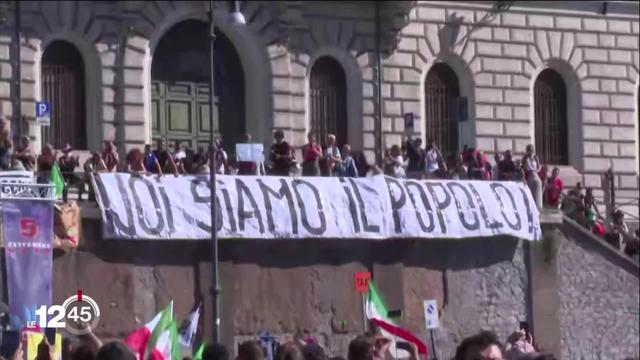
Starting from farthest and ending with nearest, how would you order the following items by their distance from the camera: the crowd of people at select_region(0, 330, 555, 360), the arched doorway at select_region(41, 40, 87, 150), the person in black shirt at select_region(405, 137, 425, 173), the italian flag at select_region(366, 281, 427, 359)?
the person in black shirt at select_region(405, 137, 425, 173) → the arched doorway at select_region(41, 40, 87, 150) → the italian flag at select_region(366, 281, 427, 359) → the crowd of people at select_region(0, 330, 555, 360)

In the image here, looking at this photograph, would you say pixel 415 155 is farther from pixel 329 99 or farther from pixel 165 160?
pixel 165 160

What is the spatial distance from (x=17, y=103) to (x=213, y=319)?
6.14 metres

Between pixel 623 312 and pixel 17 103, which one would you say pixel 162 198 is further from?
pixel 623 312

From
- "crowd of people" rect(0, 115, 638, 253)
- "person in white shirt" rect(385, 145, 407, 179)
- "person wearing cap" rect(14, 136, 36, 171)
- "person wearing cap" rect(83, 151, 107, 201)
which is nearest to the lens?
"person wearing cap" rect(14, 136, 36, 171)

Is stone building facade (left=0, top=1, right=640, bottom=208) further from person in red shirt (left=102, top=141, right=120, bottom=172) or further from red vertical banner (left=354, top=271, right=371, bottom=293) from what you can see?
red vertical banner (left=354, top=271, right=371, bottom=293)

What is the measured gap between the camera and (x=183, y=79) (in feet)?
138

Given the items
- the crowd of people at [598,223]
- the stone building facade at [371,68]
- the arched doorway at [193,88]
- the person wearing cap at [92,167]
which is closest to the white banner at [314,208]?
the person wearing cap at [92,167]

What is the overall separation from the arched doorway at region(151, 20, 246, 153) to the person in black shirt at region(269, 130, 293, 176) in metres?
3.32

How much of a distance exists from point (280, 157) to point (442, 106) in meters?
7.55

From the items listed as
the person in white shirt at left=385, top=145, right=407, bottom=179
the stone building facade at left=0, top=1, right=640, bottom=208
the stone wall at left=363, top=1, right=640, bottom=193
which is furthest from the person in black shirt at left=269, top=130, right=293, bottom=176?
the stone wall at left=363, top=1, right=640, bottom=193

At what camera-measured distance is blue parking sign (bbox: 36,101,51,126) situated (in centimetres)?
3925

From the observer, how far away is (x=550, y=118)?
46656mm

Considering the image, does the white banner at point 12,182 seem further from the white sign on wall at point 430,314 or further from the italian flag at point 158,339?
the italian flag at point 158,339

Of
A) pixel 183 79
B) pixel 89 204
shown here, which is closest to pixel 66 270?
pixel 89 204
